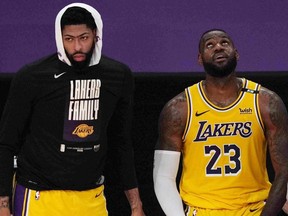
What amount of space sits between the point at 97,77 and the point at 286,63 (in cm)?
147

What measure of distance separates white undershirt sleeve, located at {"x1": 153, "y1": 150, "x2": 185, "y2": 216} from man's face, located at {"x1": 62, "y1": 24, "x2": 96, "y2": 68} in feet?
2.15

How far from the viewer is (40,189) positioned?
3039 mm

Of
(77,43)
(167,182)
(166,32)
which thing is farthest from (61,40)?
(166,32)

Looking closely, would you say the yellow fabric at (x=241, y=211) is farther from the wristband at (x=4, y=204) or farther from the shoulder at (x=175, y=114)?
the wristband at (x=4, y=204)

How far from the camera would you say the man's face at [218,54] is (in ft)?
10.9

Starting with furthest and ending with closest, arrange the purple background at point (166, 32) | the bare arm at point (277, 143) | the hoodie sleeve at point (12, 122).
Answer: the purple background at point (166, 32) < the bare arm at point (277, 143) < the hoodie sleeve at point (12, 122)

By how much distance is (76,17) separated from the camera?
2963 millimetres

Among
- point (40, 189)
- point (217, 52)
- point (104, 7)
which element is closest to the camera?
point (40, 189)

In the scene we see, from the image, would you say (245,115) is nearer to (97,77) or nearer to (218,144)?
(218,144)

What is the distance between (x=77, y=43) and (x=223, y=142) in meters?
0.82

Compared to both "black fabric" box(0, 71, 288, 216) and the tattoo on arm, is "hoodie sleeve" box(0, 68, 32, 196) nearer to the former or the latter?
the tattoo on arm

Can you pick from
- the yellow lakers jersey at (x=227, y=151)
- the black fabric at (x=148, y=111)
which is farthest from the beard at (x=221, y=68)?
the black fabric at (x=148, y=111)

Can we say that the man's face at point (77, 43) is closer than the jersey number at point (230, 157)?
Yes

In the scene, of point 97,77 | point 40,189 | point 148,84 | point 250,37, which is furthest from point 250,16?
point 40,189
